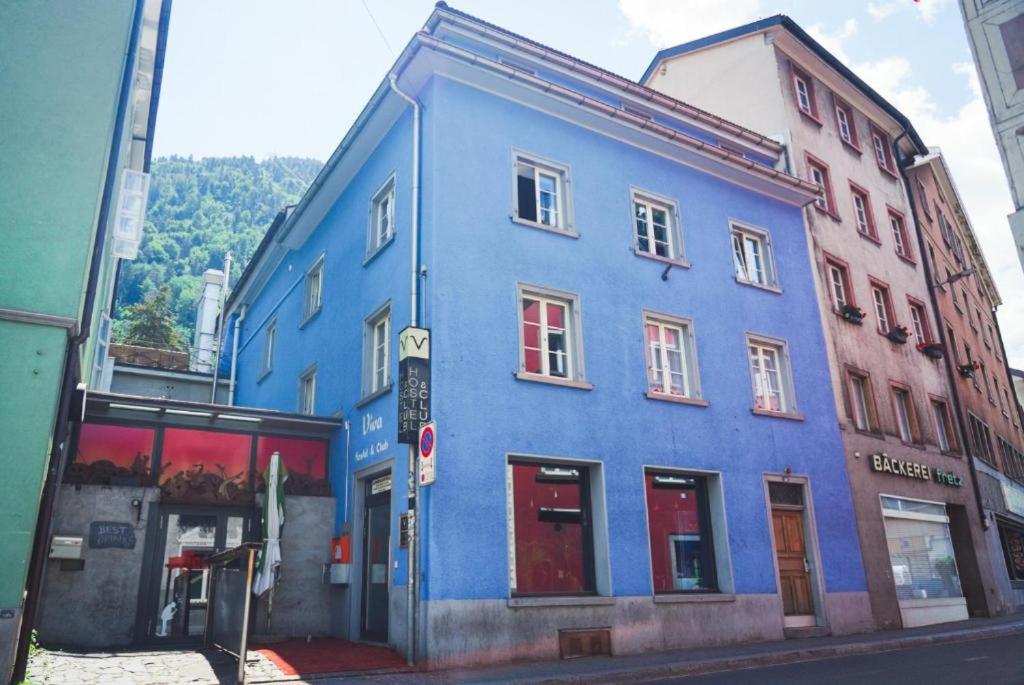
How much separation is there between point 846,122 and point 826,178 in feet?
11.7

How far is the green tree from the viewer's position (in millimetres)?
55188

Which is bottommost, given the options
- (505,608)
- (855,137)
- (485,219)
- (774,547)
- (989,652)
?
(989,652)

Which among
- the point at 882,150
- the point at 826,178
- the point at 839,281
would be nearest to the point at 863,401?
the point at 839,281

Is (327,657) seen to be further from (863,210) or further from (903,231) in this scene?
(903,231)

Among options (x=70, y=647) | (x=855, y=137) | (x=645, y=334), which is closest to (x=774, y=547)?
(x=645, y=334)

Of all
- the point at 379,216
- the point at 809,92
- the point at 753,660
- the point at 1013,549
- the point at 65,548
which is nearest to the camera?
the point at 753,660

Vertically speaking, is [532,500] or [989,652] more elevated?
[532,500]

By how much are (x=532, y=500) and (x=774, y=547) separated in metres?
5.66

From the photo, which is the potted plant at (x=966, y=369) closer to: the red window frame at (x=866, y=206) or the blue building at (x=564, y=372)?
the red window frame at (x=866, y=206)

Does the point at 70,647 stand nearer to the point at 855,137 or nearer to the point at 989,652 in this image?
the point at 989,652

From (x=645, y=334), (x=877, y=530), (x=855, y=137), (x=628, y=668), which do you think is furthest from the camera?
(x=855, y=137)

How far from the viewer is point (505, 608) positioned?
36.8 feet

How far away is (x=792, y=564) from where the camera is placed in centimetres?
1545

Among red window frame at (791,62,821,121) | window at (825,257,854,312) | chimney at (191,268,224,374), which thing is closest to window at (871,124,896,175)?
red window frame at (791,62,821,121)
